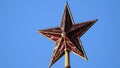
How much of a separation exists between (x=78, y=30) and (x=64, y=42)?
214 cm

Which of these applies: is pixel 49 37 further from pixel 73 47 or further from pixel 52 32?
pixel 73 47

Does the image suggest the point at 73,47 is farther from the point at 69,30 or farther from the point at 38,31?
the point at 38,31

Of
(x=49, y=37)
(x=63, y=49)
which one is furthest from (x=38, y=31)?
(x=63, y=49)

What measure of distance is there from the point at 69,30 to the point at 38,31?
4244 millimetres

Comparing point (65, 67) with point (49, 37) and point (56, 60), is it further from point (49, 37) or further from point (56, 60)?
point (49, 37)

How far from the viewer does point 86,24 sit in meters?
→ 44.8

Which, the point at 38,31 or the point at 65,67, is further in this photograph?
the point at 38,31

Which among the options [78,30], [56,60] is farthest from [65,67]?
[78,30]

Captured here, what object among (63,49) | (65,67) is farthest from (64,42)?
(65,67)

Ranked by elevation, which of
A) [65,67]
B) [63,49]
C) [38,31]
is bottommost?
[65,67]

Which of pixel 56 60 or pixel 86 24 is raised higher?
pixel 86 24

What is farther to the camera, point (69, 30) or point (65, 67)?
point (69, 30)

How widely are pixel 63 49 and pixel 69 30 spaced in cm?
241

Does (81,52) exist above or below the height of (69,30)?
below
